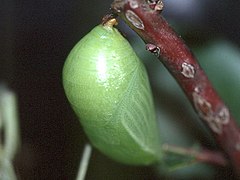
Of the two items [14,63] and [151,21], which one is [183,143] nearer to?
[151,21]

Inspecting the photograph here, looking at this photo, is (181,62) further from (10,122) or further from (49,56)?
(49,56)

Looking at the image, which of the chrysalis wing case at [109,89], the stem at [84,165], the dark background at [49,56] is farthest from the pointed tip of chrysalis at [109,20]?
the dark background at [49,56]

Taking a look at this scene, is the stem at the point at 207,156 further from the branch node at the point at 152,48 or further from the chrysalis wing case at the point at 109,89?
the branch node at the point at 152,48

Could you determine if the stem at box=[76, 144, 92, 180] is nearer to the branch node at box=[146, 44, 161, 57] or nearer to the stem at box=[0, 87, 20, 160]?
the stem at box=[0, 87, 20, 160]

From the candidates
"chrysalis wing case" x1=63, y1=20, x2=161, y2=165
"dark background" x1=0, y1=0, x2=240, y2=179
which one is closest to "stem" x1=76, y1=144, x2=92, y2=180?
"chrysalis wing case" x1=63, y1=20, x2=161, y2=165

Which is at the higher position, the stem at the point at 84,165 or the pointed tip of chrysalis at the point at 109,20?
the pointed tip of chrysalis at the point at 109,20
